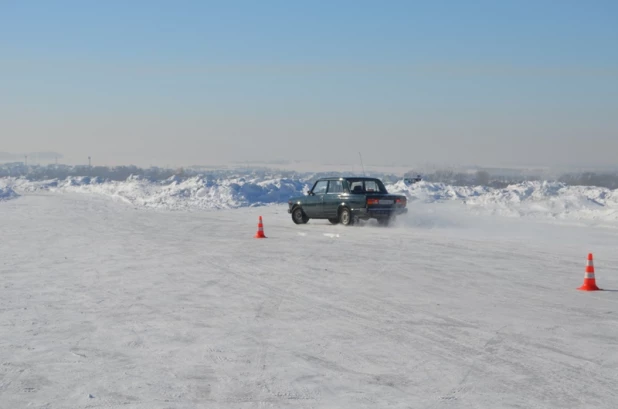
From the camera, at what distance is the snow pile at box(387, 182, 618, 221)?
3275 cm

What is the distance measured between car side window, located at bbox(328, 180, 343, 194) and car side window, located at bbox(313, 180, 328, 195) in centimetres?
27

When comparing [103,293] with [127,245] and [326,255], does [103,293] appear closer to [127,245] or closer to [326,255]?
[326,255]

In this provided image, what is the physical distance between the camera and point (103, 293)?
38.9 feet

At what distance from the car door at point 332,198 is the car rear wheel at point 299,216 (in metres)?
1.25

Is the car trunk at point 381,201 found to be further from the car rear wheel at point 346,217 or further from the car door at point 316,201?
the car door at point 316,201

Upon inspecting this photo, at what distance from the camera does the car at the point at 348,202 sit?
2439cm

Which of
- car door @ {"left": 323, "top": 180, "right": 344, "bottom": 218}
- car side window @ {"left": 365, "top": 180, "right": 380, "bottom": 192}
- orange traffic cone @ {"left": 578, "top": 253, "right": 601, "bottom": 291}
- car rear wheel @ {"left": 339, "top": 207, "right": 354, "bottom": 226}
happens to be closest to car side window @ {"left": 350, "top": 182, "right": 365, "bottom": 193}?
car side window @ {"left": 365, "top": 180, "right": 380, "bottom": 192}

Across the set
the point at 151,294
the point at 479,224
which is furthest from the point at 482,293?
the point at 479,224

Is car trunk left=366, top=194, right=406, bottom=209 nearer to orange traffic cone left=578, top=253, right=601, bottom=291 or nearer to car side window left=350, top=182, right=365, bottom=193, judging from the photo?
car side window left=350, top=182, right=365, bottom=193

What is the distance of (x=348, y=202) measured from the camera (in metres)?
25.0

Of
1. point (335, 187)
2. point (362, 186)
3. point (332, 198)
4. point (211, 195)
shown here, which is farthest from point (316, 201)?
point (211, 195)

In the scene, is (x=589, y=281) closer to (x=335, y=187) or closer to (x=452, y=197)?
(x=335, y=187)

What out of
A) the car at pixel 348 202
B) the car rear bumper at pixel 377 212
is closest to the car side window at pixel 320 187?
the car at pixel 348 202

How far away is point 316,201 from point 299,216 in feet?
3.95
